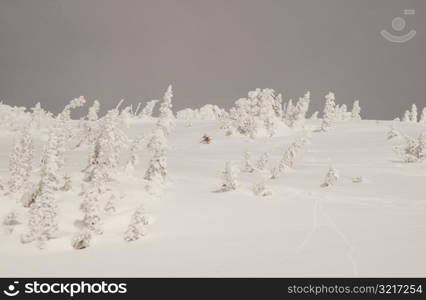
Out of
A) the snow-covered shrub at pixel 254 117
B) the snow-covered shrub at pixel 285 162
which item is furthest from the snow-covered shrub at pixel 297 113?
the snow-covered shrub at pixel 285 162

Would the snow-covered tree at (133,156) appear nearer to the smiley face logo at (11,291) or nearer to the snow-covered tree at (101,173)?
the snow-covered tree at (101,173)

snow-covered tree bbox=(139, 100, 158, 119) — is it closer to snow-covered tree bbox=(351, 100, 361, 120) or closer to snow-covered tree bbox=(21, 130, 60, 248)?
snow-covered tree bbox=(351, 100, 361, 120)

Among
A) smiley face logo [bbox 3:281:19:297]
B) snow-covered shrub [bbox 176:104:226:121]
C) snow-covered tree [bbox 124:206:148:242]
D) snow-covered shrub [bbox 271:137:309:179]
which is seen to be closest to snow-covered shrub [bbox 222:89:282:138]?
snow-covered shrub [bbox 271:137:309:179]

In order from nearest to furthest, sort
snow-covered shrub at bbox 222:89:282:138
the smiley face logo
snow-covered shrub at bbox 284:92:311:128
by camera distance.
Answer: the smiley face logo < snow-covered shrub at bbox 222:89:282:138 < snow-covered shrub at bbox 284:92:311:128

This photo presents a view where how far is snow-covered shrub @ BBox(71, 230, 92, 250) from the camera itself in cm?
2241

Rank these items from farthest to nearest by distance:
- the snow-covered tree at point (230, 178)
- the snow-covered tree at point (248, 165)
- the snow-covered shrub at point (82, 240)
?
the snow-covered tree at point (248, 165), the snow-covered tree at point (230, 178), the snow-covered shrub at point (82, 240)

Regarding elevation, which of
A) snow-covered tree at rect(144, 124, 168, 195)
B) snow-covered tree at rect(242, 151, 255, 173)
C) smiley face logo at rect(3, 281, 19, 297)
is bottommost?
smiley face logo at rect(3, 281, 19, 297)

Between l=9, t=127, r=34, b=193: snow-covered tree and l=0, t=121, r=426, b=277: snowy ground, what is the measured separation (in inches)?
67.5

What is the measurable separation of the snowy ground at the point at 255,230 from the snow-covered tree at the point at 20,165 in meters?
1.71

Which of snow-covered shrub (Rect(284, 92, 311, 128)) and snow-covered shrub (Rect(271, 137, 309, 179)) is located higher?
snow-covered shrub (Rect(284, 92, 311, 128))

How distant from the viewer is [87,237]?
2261cm

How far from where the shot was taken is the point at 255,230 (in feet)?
75.5

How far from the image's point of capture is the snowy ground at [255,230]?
17.7 metres

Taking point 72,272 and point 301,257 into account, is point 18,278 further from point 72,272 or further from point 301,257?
point 301,257
